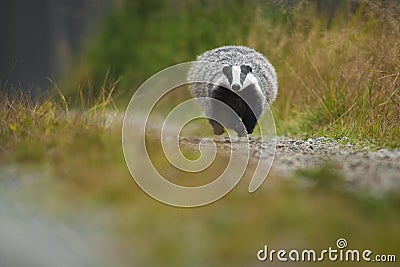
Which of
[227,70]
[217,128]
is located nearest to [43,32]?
[217,128]

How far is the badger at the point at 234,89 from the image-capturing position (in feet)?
18.4

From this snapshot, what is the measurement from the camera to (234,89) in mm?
5438

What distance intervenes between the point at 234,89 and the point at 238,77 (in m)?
0.11

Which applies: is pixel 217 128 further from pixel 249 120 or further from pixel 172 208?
pixel 172 208

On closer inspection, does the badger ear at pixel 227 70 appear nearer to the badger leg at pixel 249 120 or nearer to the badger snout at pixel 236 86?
the badger snout at pixel 236 86

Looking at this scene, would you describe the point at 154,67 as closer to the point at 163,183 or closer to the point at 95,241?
the point at 163,183

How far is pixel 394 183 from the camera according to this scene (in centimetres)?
347

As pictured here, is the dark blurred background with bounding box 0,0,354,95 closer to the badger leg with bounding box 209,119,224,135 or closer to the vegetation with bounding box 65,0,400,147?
the vegetation with bounding box 65,0,400,147

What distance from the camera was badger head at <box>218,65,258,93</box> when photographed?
17.6ft

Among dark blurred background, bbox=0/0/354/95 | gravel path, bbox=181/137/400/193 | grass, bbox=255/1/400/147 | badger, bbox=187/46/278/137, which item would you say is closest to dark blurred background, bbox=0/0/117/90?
dark blurred background, bbox=0/0/354/95

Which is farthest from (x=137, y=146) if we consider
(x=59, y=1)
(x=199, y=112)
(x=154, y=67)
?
(x=59, y=1)

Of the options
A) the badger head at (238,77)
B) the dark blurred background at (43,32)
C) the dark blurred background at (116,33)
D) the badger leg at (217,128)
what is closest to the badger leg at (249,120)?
the badger leg at (217,128)

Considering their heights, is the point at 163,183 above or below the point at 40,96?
below

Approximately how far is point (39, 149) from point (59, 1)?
9.77 meters
